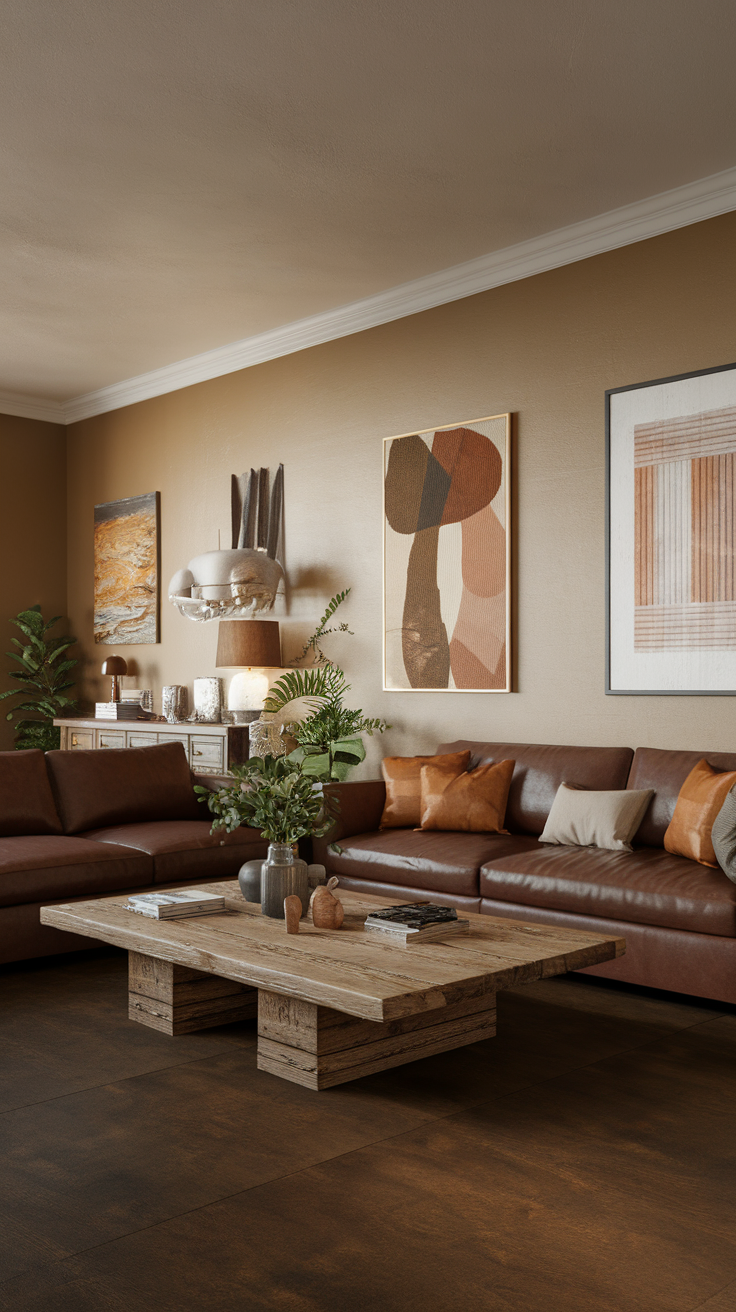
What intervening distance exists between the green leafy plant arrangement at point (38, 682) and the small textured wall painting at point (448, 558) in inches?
129

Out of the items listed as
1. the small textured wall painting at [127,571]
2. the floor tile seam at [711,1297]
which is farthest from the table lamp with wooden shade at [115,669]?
the floor tile seam at [711,1297]

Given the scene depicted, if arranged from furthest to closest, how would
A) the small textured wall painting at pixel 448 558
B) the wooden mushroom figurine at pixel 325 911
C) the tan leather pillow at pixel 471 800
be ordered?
the small textured wall painting at pixel 448 558, the tan leather pillow at pixel 471 800, the wooden mushroom figurine at pixel 325 911

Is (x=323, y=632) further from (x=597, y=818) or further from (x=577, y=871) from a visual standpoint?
(x=577, y=871)

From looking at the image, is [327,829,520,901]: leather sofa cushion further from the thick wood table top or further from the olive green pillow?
the olive green pillow

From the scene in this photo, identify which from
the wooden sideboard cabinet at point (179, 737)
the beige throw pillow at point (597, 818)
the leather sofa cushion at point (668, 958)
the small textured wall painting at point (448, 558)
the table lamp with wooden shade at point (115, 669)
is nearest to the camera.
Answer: the leather sofa cushion at point (668, 958)

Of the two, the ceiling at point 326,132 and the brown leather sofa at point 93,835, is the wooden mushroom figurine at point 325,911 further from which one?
the ceiling at point 326,132

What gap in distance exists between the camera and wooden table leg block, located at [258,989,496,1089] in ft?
9.45

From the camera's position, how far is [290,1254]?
2.05 meters

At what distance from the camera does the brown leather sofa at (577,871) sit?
3.55 meters

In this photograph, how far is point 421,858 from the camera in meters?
4.44

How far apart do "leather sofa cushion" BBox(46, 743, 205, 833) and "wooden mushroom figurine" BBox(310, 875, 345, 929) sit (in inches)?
83.1

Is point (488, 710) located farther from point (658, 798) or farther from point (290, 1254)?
point (290, 1254)

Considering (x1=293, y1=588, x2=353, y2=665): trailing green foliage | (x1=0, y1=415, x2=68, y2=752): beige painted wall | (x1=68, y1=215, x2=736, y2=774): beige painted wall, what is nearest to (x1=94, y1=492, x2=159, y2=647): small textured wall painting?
(x1=68, y1=215, x2=736, y2=774): beige painted wall

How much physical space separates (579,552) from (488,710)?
3.12 feet
